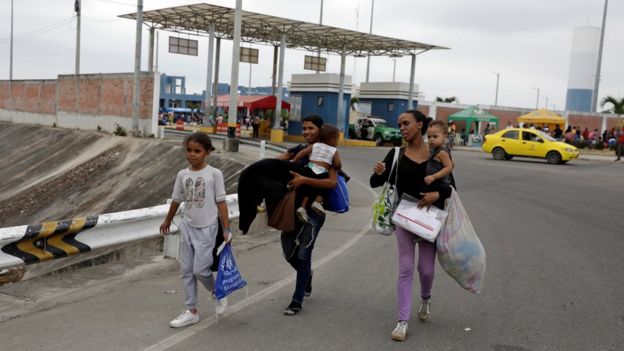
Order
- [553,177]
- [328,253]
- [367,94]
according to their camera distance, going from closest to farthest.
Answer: [328,253], [553,177], [367,94]

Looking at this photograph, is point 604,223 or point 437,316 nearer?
point 437,316

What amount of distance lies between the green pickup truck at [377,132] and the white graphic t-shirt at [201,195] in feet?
110

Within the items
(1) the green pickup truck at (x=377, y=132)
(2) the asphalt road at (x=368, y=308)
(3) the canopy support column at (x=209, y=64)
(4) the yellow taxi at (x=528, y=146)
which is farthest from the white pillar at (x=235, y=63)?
(1) the green pickup truck at (x=377, y=132)

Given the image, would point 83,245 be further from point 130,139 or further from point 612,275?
point 130,139

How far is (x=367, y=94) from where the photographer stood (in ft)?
151

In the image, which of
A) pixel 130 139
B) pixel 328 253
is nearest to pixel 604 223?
pixel 328 253

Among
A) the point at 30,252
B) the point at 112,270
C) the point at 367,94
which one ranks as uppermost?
the point at 367,94

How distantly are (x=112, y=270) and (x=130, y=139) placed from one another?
20111 millimetres

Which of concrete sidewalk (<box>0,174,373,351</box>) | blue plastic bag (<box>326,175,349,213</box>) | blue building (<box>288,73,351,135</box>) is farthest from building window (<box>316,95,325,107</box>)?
blue plastic bag (<box>326,175,349,213</box>)

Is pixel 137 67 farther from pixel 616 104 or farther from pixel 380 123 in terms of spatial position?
pixel 616 104

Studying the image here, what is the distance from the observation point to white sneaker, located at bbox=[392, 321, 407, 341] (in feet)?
15.7

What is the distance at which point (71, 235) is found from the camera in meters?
6.16

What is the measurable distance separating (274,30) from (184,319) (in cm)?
3241

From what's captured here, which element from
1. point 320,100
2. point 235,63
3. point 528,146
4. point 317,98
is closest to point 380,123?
point 320,100
